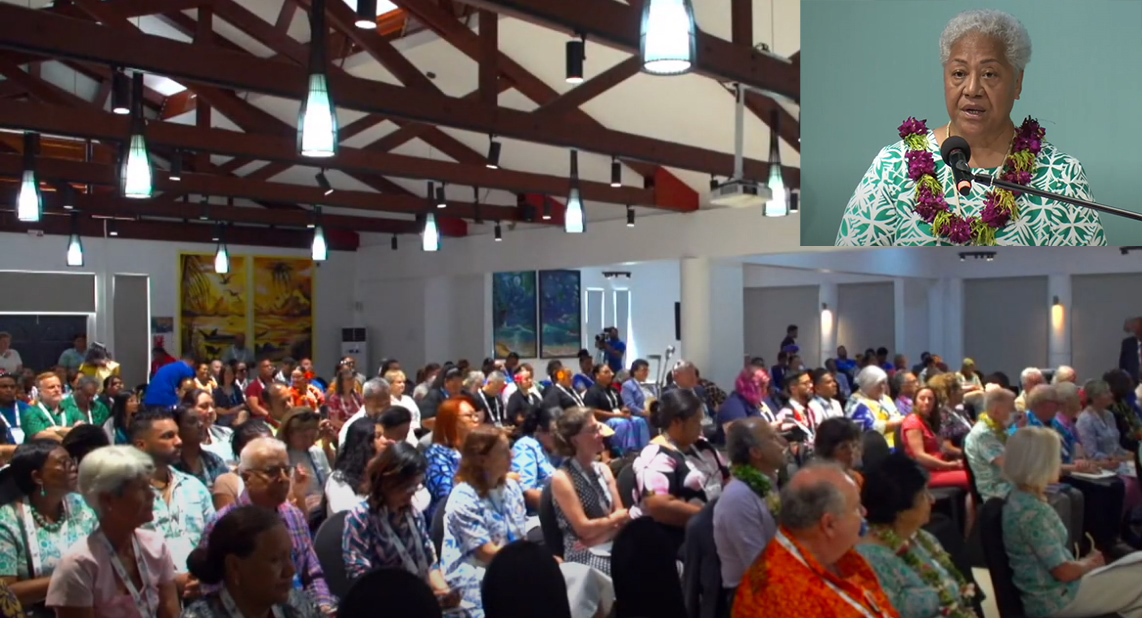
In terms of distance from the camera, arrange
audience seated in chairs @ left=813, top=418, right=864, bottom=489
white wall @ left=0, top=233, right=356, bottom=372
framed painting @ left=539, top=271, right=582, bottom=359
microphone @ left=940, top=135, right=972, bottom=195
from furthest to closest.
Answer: framed painting @ left=539, top=271, right=582, bottom=359
white wall @ left=0, top=233, right=356, bottom=372
audience seated in chairs @ left=813, top=418, right=864, bottom=489
microphone @ left=940, top=135, right=972, bottom=195

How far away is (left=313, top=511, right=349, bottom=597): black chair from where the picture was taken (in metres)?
3.70

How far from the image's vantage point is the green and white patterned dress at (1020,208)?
9.64ft

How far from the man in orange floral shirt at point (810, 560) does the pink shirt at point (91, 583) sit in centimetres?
183

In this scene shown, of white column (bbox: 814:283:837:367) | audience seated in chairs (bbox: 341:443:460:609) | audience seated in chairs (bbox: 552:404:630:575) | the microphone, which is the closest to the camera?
the microphone

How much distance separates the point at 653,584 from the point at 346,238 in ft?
58.6

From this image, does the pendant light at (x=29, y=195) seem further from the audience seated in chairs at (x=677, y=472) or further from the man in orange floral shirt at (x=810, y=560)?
the man in orange floral shirt at (x=810, y=560)

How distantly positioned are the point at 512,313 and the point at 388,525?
15.0 metres

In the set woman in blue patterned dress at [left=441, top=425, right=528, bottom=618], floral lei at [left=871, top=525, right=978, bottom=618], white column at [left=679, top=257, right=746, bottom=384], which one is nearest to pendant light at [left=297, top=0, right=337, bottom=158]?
woman in blue patterned dress at [left=441, top=425, right=528, bottom=618]

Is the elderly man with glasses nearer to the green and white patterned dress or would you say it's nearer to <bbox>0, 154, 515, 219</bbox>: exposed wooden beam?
the green and white patterned dress

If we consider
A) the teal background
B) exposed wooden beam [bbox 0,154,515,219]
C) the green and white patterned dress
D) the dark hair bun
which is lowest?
the dark hair bun

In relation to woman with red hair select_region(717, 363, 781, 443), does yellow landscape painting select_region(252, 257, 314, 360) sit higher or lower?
higher

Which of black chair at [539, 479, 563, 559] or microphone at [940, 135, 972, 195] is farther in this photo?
black chair at [539, 479, 563, 559]

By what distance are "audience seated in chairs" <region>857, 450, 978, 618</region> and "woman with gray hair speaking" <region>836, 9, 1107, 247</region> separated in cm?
95

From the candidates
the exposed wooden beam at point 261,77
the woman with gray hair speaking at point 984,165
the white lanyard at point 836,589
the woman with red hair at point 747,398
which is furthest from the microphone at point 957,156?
the woman with red hair at point 747,398
